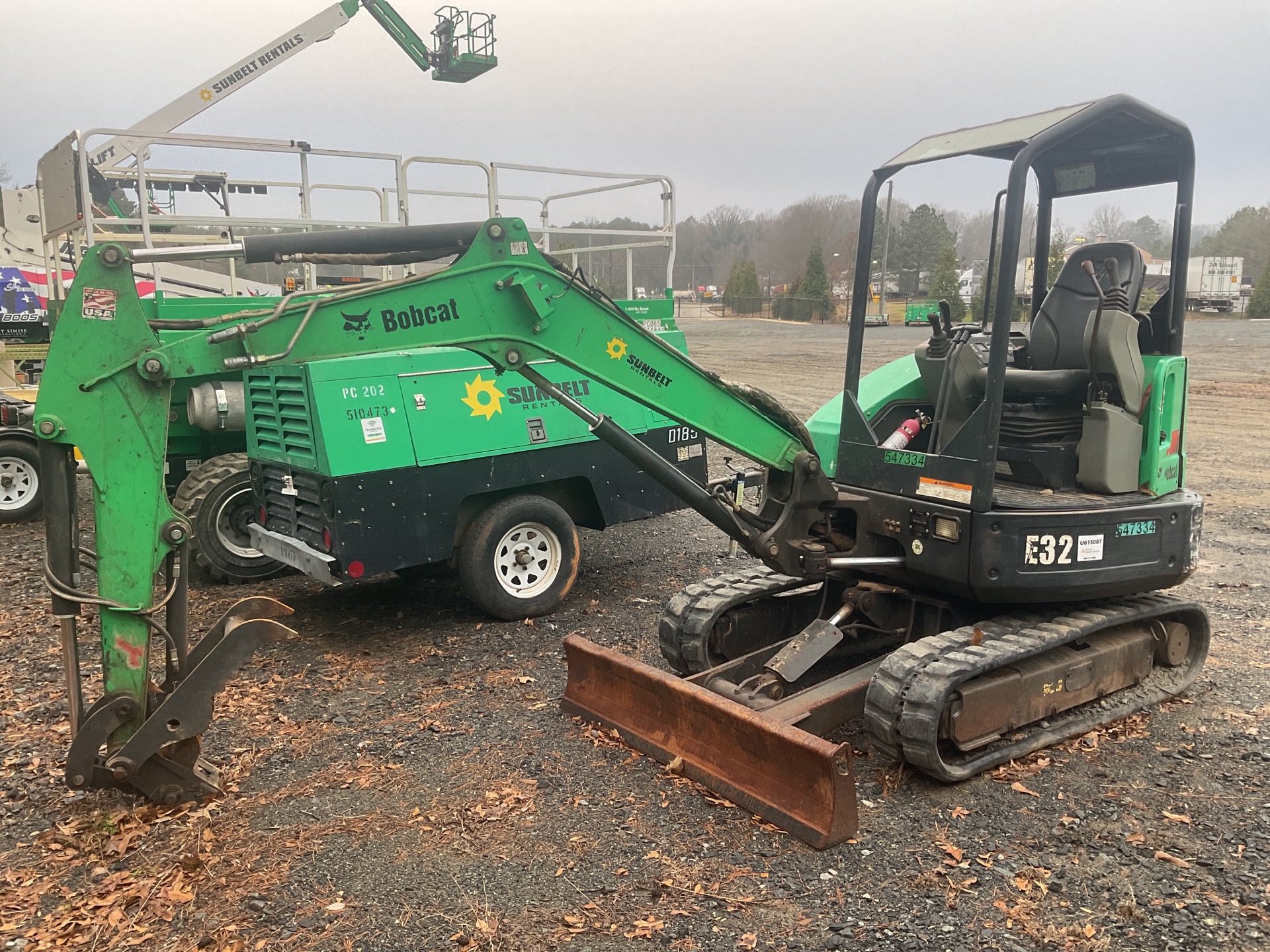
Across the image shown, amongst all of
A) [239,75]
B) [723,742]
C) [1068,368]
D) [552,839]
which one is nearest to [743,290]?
[239,75]

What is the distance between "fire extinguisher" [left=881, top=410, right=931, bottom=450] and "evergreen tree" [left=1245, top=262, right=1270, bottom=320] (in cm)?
4790

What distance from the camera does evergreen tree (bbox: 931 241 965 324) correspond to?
5539 millimetres

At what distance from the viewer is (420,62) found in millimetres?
19891

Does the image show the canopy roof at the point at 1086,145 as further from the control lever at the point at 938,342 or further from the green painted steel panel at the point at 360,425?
the green painted steel panel at the point at 360,425

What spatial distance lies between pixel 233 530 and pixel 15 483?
13.9ft

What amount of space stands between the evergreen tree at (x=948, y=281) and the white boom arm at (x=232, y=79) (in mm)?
9902

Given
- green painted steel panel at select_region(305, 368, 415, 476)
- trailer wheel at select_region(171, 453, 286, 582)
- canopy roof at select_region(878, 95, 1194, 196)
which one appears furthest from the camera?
trailer wheel at select_region(171, 453, 286, 582)

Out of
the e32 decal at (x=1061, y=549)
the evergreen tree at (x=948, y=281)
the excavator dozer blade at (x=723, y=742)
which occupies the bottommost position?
the excavator dozer blade at (x=723, y=742)

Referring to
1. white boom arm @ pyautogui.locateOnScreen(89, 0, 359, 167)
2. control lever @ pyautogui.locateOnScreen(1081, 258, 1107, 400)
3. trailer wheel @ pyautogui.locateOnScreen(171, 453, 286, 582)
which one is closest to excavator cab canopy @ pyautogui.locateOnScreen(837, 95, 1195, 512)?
control lever @ pyautogui.locateOnScreen(1081, 258, 1107, 400)

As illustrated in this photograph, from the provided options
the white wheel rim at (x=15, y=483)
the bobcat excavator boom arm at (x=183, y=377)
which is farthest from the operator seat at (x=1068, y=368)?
the white wheel rim at (x=15, y=483)

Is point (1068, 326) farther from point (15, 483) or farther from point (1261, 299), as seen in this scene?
point (1261, 299)

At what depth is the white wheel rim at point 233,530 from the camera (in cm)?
739

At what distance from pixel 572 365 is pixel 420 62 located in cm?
1785

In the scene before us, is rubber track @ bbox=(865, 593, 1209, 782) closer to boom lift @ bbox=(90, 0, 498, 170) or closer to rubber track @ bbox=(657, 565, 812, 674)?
rubber track @ bbox=(657, 565, 812, 674)
